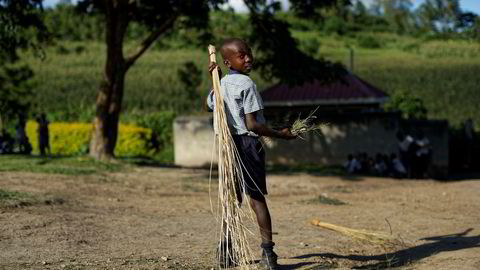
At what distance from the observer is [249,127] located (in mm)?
→ 5574

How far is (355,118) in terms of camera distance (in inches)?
854

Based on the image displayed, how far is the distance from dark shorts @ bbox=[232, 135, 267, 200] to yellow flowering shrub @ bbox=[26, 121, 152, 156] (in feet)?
69.6

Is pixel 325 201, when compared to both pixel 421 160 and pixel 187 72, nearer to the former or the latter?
pixel 421 160

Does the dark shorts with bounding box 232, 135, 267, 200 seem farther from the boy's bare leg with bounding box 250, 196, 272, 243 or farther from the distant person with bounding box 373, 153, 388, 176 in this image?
the distant person with bounding box 373, 153, 388, 176

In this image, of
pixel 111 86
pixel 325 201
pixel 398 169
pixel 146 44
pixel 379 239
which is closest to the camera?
pixel 379 239

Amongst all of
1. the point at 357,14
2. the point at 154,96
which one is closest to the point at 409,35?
the point at 357,14

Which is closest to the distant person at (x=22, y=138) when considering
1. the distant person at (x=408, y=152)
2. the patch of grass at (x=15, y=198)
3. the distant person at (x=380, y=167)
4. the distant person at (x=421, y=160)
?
the distant person at (x=380, y=167)

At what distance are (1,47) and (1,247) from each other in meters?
10.6

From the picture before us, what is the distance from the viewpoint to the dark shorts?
18.6 ft

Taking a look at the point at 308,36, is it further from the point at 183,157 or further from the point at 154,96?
the point at 183,157

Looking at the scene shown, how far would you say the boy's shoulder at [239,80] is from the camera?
18.4 ft

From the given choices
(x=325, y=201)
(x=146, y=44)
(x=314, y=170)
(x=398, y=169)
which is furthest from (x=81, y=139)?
(x=325, y=201)

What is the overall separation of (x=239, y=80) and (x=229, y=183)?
807 millimetres

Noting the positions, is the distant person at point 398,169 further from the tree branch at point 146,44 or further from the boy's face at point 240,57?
the boy's face at point 240,57
